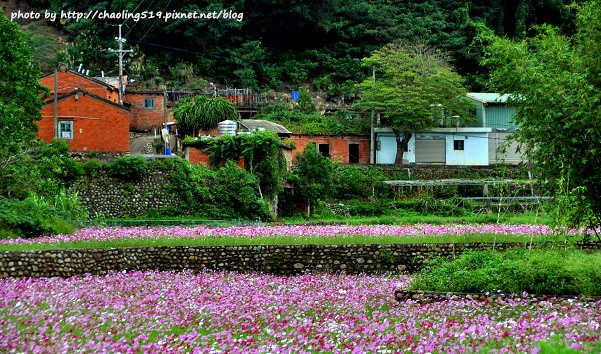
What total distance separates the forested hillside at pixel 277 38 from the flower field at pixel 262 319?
180 ft

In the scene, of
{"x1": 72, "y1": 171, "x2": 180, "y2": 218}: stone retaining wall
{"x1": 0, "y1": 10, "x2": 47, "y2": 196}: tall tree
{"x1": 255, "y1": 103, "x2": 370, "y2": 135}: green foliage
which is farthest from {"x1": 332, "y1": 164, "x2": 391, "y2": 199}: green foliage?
{"x1": 0, "y1": 10, "x2": 47, "y2": 196}: tall tree

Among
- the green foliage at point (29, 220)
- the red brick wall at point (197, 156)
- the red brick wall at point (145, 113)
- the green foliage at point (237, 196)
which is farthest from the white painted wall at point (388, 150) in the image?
the green foliage at point (29, 220)

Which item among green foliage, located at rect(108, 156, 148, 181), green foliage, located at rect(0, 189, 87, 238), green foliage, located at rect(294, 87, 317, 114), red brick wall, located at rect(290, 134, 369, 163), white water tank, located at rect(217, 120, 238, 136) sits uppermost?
green foliage, located at rect(294, 87, 317, 114)

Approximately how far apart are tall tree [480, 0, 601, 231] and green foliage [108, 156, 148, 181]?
22659 mm

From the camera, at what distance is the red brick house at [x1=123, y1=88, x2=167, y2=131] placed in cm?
5956

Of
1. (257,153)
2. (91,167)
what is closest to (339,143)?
(257,153)

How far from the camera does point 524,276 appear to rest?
1611 cm

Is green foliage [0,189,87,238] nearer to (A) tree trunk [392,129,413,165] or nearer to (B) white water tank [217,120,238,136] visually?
(B) white water tank [217,120,238,136]

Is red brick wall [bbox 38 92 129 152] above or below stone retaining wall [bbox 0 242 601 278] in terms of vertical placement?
above

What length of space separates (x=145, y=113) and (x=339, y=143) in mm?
14292

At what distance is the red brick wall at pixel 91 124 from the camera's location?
47.7 metres

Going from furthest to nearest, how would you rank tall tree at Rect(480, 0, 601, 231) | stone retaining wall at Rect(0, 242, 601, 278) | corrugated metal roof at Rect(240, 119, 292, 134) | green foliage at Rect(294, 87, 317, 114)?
1. green foliage at Rect(294, 87, 317, 114)
2. corrugated metal roof at Rect(240, 119, 292, 134)
3. stone retaining wall at Rect(0, 242, 601, 278)
4. tall tree at Rect(480, 0, 601, 231)

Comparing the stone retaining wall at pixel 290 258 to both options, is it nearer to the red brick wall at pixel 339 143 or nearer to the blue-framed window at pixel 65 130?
the blue-framed window at pixel 65 130

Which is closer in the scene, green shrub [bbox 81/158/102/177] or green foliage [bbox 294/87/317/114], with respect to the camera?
green shrub [bbox 81/158/102/177]
